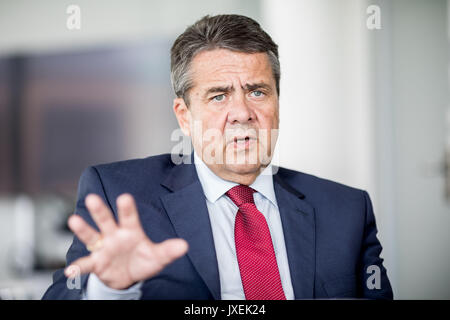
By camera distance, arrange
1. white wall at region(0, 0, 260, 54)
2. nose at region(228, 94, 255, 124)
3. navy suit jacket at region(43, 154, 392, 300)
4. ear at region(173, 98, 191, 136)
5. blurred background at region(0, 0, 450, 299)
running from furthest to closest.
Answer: white wall at region(0, 0, 260, 54) → blurred background at region(0, 0, 450, 299) → ear at region(173, 98, 191, 136) → nose at region(228, 94, 255, 124) → navy suit jacket at region(43, 154, 392, 300)

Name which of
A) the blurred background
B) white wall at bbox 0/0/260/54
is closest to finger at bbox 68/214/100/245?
the blurred background

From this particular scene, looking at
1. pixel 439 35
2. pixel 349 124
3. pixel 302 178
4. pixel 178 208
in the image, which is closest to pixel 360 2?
pixel 439 35

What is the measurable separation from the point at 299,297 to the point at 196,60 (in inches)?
24.7

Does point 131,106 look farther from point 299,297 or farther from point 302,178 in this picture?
point 299,297

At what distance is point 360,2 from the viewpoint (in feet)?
6.64

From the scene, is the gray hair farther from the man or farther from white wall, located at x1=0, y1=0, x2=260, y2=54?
white wall, located at x1=0, y1=0, x2=260, y2=54

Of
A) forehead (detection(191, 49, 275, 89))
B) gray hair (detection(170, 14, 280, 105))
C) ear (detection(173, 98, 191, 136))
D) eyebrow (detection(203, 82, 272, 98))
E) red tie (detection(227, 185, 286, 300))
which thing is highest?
gray hair (detection(170, 14, 280, 105))

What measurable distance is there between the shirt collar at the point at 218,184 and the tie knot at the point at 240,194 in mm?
13

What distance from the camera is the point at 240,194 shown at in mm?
1157

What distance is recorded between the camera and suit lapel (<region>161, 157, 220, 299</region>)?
1011 mm

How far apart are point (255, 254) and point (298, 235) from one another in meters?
0.13

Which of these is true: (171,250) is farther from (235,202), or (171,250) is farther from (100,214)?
(235,202)

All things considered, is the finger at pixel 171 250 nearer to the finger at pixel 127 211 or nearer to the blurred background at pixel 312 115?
the finger at pixel 127 211

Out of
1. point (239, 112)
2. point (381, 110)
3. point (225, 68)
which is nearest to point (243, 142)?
point (239, 112)
